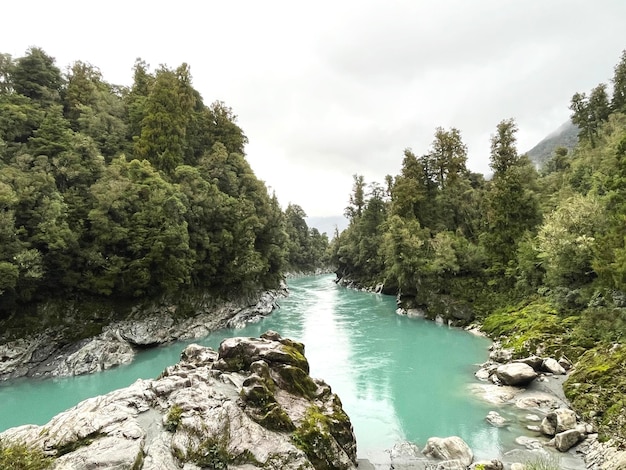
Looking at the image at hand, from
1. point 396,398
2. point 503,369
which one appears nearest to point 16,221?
point 396,398

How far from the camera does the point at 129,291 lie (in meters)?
24.8

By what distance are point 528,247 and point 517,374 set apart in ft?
46.9

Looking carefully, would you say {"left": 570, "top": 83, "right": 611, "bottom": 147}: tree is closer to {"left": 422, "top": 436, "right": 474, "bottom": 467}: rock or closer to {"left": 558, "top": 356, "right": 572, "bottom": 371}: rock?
{"left": 558, "top": 356, "right": 572, "bottom": 371}: rock

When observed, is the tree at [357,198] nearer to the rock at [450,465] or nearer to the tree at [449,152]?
the tree at [449,152]

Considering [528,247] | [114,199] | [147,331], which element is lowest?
[147,331]

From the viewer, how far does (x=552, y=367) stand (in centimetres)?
1539

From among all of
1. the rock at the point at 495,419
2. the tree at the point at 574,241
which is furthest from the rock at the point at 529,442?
the tree at the point at 574,241

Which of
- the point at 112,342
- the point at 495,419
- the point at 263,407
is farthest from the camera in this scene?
the point at 112,342

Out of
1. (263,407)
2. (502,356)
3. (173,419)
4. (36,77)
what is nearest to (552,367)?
(502,356)

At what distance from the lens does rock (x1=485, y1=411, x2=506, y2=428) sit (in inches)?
487

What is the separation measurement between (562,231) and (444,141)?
25546mm

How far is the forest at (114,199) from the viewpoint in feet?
66.5

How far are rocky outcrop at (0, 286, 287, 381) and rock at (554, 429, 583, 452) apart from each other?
68.1ft

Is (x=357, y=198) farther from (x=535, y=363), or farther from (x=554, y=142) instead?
(x=554, y=142)
